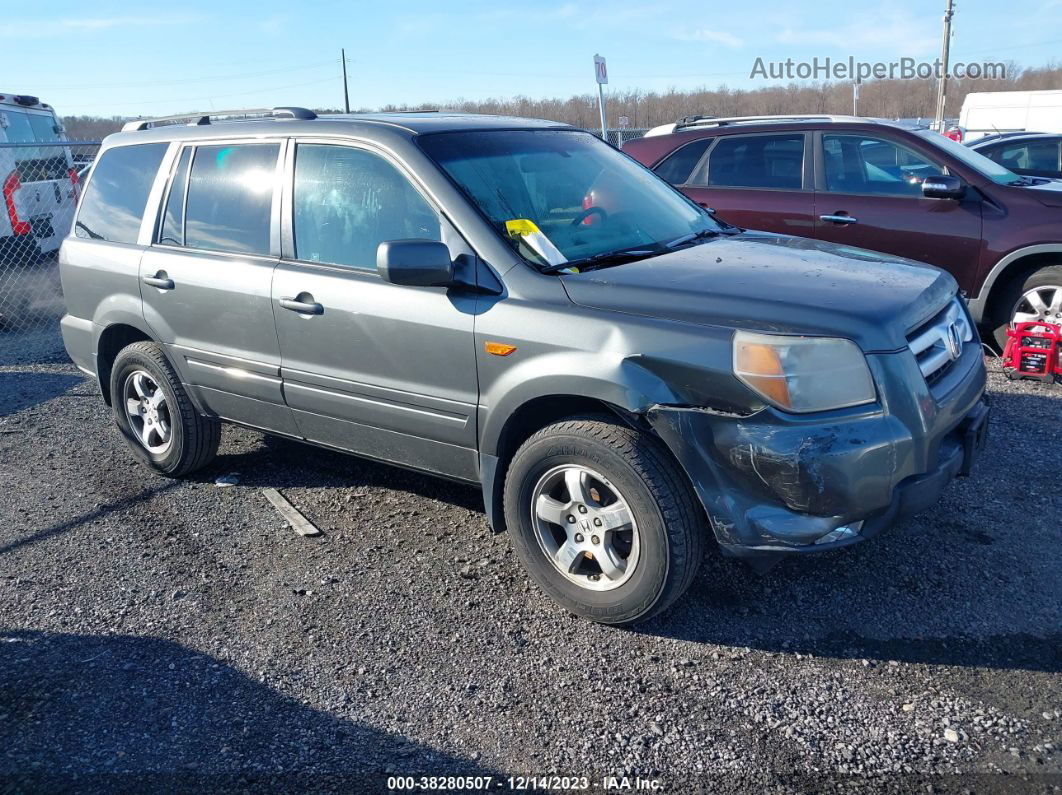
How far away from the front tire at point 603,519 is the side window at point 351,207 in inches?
42.4

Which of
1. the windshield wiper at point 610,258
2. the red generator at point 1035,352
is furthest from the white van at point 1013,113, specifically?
the windshield wiper at point 610,258

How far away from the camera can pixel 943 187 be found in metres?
6.49

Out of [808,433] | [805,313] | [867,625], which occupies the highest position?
[805,313]

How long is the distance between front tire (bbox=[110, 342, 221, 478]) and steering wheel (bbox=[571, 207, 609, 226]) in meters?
2.40

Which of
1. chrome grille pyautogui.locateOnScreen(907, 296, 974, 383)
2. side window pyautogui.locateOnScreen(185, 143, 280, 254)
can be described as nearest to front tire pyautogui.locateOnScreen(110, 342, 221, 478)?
side window pyautogui.locateOnScreen(185, 143, 280, 254)

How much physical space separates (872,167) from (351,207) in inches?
184

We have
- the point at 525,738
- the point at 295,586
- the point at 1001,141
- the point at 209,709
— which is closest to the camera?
the point at 525,738

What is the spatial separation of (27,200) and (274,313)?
31.6 ft

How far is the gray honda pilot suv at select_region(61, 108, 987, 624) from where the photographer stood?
3.05m

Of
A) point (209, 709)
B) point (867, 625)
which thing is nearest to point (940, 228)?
point (867, 625)

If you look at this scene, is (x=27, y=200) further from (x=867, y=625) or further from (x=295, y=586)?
(x=867, y=625)

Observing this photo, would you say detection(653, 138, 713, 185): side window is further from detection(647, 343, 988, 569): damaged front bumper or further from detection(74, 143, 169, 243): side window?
detection(647, 343, 988, 569): damaged front bumper

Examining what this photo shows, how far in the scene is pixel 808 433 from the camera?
2.96m

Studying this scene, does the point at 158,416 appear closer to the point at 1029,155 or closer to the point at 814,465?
the point at 814,465
